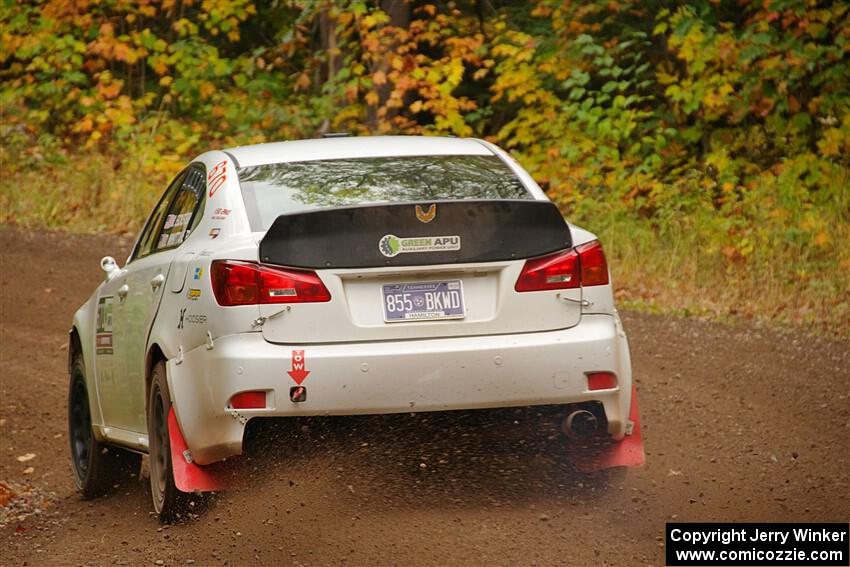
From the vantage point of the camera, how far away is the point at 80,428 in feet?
25.2

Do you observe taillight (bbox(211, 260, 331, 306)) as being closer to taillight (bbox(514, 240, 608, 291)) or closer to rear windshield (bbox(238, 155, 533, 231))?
rear windshield (bbox(238, 155, 533, 231))

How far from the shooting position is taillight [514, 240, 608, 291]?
5.39m

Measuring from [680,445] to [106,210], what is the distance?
12.7 m

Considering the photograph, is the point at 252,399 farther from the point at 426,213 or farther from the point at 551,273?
the point at 551,273

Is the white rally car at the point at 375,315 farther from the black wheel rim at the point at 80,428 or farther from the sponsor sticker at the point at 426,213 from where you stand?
the black wheel rim at the point at 80,428

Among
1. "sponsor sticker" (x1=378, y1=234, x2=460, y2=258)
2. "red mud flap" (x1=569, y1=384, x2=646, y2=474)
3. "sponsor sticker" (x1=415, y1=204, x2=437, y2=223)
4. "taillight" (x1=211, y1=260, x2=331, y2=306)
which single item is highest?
"sponsor sticker" (x1=415, y1=204, x2=437, y2=223)

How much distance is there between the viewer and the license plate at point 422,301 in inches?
207

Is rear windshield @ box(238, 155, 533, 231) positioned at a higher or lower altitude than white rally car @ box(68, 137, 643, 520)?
higher

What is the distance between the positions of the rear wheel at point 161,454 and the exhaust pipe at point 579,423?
1.65 metres

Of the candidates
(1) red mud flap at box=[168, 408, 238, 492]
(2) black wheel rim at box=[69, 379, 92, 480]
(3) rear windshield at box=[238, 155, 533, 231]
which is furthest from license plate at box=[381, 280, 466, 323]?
(2) black wheel rim at box=[69, 379, 92, 480]

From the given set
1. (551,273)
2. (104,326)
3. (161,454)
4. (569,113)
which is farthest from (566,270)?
(569,113)

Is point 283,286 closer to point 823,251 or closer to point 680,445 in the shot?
point 680,445

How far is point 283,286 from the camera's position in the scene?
17.1 feet

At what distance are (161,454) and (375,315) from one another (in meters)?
1.31
